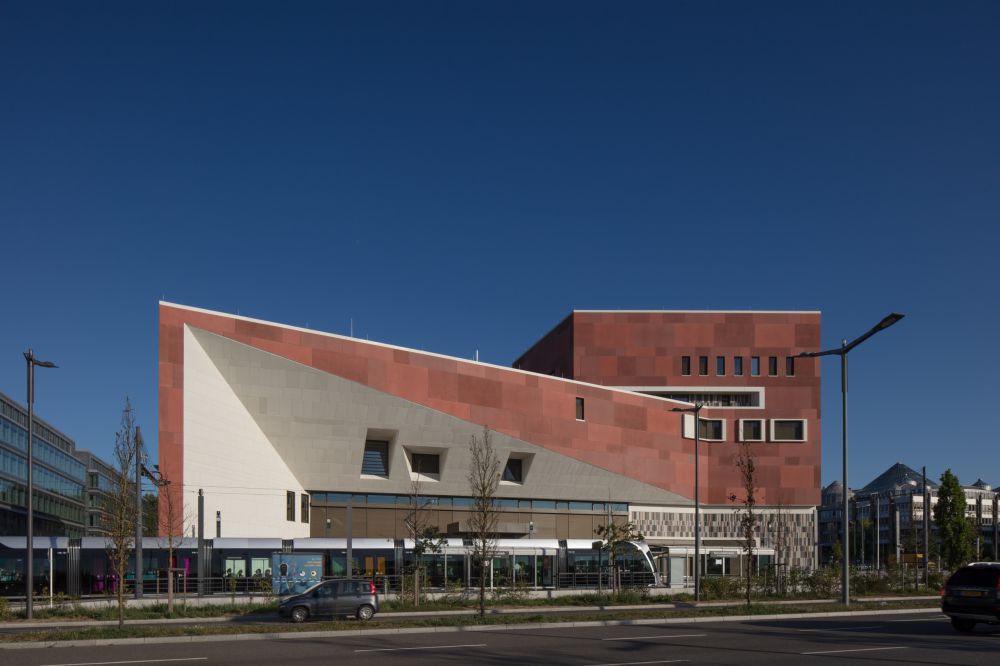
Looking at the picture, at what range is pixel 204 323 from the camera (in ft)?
154

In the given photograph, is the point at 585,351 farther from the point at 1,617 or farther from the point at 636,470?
the point at 1,617

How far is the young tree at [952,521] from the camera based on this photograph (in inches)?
3196

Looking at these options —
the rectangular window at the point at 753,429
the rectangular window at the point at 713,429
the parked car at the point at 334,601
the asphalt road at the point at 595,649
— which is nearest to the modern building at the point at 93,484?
the rectangular window at the point at 713,429

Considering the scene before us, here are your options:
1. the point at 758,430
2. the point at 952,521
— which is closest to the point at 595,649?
the point at 758,430

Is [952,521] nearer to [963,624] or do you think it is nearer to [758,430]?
[758,430]

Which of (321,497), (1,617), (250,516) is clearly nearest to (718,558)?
(321,497)

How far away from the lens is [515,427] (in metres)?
56.5

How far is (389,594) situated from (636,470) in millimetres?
28321

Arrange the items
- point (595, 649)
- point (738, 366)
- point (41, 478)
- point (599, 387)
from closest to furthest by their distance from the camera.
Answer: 1. point (595, 649)
2. point (599, 387)
3. point (738, 366)
4. point (41, 478)

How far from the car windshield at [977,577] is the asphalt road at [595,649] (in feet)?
3.81

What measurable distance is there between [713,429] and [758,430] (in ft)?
10.8

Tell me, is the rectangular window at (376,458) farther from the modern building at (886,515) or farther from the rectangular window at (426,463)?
the modern building at (886,515)

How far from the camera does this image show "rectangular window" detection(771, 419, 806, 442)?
224 ft

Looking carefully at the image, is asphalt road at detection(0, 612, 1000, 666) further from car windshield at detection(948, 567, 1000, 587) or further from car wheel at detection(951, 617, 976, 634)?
car windshield at detection(948, 567, 1000, 587)
